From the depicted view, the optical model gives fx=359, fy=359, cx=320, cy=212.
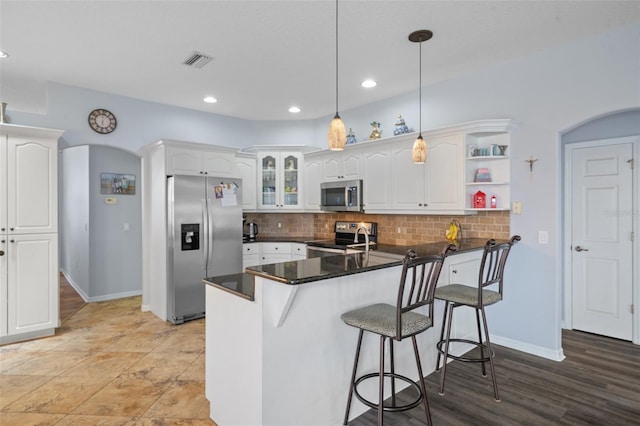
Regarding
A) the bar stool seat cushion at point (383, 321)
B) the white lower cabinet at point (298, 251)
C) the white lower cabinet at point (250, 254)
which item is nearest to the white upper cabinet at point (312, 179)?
the white lower cabinet at point (298, 251)

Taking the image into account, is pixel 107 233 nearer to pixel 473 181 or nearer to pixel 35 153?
pixel 35 153

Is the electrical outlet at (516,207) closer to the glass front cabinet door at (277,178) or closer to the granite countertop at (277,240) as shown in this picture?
the granite countertop at (277,240)

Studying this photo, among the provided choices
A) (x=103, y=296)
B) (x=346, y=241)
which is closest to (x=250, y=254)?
(x=346, y=241)

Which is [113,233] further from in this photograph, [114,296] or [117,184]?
[114,296]

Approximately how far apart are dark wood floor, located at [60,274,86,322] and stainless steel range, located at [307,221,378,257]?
328 cm

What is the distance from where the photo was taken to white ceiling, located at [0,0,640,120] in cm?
260

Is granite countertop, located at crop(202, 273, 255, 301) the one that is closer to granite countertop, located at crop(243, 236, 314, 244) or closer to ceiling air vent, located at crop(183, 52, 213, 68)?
ceiling air vent, located at crop(183, 52, 213, 68)

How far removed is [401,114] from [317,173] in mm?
1497

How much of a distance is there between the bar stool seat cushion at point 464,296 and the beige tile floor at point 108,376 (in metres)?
1.85

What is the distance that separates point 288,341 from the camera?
2008 mm

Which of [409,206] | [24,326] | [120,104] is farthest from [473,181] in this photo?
[24,326]

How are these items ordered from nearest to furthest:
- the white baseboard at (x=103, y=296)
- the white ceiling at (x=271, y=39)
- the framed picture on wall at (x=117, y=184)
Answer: the white ceiling at (x=271, y=39), the white baseboard at (x=103, y=296), the framed picture on wall at (x=117, y=184)

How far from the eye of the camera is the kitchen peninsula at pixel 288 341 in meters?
1.92

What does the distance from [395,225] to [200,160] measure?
2696 mm
